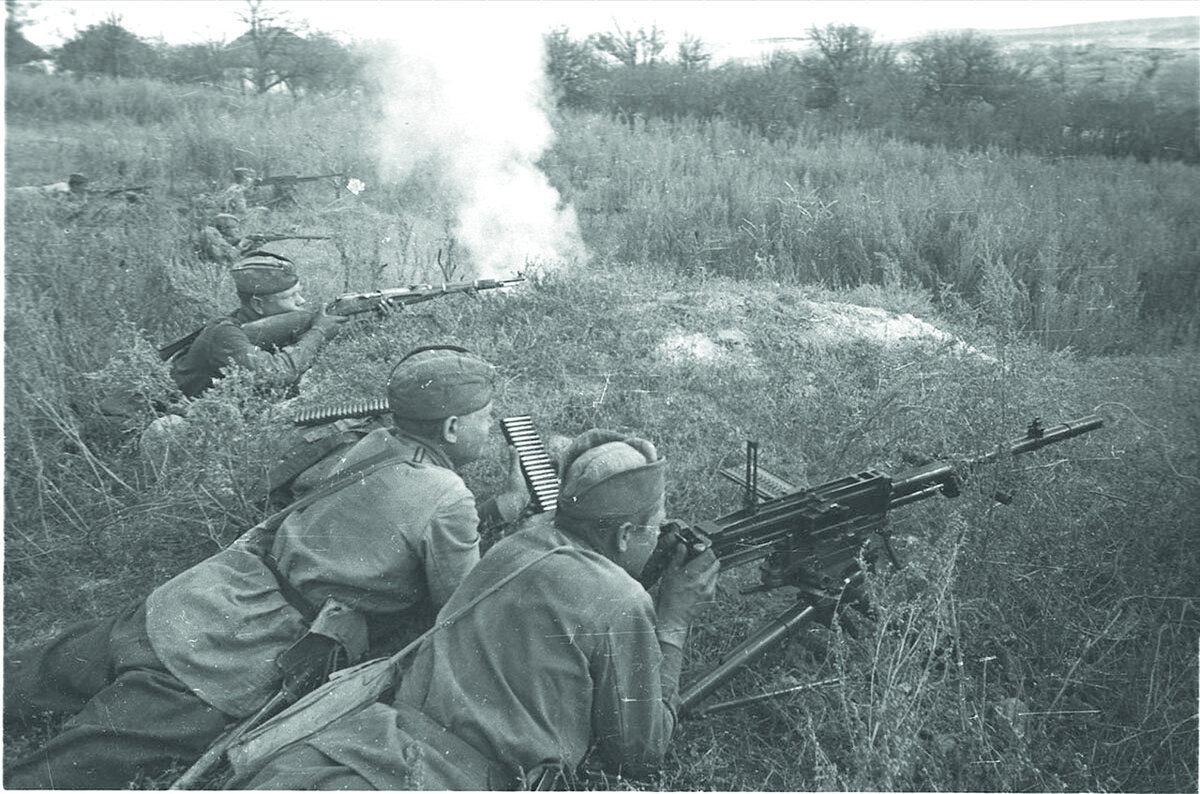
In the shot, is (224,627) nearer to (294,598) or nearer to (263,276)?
(294,598)

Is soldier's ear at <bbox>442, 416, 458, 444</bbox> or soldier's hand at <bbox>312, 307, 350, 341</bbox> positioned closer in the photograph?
soldier's ear at <bbox>442, 416, 458, 444</bbox>

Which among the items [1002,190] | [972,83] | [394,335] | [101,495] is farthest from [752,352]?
[972,83]

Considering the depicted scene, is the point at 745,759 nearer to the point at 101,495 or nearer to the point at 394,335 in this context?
the point at 101,495

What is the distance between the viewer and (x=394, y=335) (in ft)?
21.7

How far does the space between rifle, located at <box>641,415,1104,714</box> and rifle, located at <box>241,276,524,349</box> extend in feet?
12.7

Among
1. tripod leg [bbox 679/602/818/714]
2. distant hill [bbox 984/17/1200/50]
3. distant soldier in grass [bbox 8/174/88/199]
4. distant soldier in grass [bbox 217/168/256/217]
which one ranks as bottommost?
tripod leg [bbox 679/602/818/714]

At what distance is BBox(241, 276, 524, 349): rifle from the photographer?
5.91m

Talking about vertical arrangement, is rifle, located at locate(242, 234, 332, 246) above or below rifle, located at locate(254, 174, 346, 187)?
below

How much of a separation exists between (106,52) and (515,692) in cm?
605

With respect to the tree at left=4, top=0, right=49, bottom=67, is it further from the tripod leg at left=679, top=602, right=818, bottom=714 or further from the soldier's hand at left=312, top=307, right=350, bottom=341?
the tripod leg at left=679, top=602, right=818, bottom=714

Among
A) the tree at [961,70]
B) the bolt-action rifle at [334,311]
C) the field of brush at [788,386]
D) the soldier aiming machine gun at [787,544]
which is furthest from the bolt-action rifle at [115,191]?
the tree at [961,70]

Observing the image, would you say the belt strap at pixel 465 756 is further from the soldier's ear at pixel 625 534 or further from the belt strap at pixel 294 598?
the belt strap at pixel 294 598

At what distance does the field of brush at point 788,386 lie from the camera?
124 inches

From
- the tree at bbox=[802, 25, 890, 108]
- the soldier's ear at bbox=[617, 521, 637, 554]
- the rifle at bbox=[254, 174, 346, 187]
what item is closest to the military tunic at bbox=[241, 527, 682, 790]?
the soldier's ear at bbox=[617, 521, 637, 554]
